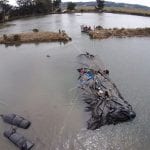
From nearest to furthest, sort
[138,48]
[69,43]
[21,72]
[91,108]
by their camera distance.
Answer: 1. [91,108]
2. [21,72]
3. [138,48]
4. [69,43]

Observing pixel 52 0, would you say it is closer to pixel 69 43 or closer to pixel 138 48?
pixel 69 43

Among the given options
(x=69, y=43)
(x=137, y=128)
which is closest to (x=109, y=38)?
(x=69, y=43)

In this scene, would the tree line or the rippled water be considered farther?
the tree line

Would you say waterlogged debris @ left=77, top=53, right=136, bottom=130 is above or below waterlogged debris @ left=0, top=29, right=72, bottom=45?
below


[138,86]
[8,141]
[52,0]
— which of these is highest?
[52,0]

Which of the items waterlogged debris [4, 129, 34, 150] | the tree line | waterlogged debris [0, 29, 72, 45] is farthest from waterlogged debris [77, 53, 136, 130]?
the tree line

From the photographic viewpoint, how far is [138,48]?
36.0m

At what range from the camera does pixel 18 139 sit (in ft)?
52.1

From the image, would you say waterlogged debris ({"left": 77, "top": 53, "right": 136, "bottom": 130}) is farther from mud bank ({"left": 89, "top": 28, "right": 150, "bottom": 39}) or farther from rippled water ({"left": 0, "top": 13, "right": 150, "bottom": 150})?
mud bank ({"left": 89, "top": 28, "right": 150, "bottom": 39})

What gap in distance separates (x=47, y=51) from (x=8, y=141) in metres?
21.4

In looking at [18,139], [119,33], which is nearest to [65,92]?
[18,139]

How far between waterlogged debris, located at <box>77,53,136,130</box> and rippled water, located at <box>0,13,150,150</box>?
540 mm

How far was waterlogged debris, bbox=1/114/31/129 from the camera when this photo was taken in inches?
684

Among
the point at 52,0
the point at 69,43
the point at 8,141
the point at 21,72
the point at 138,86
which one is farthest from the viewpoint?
the point at 52,0
